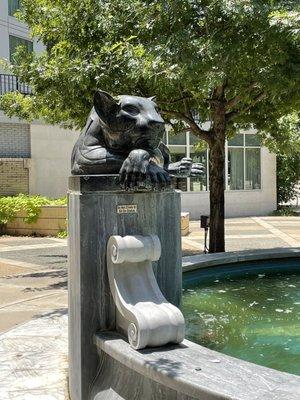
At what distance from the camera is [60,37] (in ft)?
35.4

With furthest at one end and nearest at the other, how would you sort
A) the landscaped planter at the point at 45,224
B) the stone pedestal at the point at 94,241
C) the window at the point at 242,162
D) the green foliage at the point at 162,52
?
1. the window at the point at 242,162
2. the landscaped planter at the point at 45,224
3. the green foliage at the point at 162,52
4. the stone pedestal at the point at 94,241

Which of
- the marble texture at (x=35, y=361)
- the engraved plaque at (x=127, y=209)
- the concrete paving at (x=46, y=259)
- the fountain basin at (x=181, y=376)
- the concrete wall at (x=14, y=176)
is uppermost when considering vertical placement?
the concrete wall at (x=14, y=176)

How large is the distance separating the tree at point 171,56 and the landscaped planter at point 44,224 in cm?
732

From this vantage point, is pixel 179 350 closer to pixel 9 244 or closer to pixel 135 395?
pixel 135 395

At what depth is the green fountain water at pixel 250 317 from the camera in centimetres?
535

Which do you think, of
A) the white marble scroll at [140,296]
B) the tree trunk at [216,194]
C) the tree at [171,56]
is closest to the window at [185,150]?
the tree trunk at [216,194]

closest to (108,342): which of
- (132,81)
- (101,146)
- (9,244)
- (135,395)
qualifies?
(135,395)

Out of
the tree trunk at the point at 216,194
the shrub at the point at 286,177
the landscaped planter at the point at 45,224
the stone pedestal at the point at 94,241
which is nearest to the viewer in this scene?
the stone pedestal at the point at 94,241

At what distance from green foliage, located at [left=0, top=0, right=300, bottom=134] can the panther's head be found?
3.96m

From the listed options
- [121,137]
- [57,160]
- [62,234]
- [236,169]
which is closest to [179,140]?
[236,169]

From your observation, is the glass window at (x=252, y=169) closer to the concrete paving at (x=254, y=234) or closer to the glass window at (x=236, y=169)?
the glass window at (x=236, y=169)

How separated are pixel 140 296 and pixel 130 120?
1.42 meters

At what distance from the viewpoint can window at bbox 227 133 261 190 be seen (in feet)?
89.3

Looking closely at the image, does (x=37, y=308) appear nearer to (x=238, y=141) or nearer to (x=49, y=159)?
(x=49, y=159)
